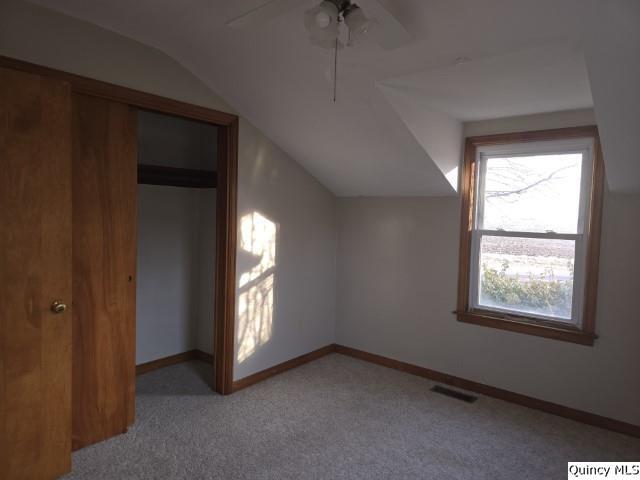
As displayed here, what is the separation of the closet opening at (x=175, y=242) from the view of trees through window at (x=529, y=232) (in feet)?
7.60

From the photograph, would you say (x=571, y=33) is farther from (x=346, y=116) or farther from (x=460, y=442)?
(x=460, y=442)

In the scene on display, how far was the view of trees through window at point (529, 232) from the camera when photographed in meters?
3.15

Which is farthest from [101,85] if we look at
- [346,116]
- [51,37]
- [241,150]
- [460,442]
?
[460,442]

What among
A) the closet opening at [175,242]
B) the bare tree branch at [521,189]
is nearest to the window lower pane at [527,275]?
the bare tree branch at [521,189]

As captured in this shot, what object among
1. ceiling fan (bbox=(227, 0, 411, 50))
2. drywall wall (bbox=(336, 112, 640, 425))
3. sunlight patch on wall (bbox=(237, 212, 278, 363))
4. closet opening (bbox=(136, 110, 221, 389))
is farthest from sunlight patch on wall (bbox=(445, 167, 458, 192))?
closet opening (bbox=(136, 110, 221, 389))

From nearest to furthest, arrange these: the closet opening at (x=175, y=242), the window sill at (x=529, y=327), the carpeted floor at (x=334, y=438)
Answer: the carpeted floor at (x=334, y=438) < the window sill at (x=529, y=327) < the closet opening at (x=175, y=242)

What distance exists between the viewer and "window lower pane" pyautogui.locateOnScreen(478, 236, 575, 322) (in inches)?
125

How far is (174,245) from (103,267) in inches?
53.3

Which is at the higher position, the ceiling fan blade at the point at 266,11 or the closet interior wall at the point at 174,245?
the ceiling fan blade at the point at 266,11

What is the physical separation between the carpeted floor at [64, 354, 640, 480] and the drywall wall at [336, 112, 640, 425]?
10.2 inches

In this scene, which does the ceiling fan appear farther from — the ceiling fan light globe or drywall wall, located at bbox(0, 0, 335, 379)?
drywall wall, located at bbox(0, 0, 335, 379)

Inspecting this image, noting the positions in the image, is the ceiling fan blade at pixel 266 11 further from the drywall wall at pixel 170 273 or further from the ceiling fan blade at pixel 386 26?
the drywall wall at pixel 170 273

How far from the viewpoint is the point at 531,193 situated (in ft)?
10.9

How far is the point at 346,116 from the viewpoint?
3.00 metres
